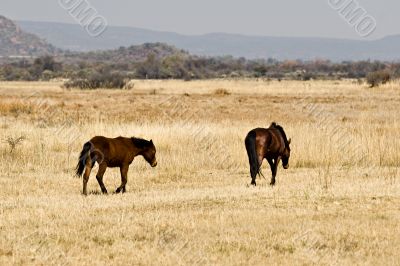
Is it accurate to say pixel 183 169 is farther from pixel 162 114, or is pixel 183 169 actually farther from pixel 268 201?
pixel 162 114

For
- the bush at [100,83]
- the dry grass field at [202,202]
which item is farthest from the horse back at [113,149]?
the bush at [100,83]

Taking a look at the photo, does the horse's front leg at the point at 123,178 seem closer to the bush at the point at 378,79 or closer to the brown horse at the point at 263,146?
the brown horse at the point at 263,146

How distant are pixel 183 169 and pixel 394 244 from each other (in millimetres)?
9004

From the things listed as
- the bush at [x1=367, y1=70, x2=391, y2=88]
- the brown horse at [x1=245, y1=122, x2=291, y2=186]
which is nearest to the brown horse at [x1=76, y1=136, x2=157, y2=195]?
the brown horse at [x1=245, y1=122, x2=291, y2=186]

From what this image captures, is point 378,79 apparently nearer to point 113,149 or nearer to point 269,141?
point 269,141

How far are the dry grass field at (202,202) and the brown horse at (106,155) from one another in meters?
0.41

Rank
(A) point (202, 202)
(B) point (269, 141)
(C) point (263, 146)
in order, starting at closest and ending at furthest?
(A) point (202, 202) < (C) point (263, 146) < (B) point (269, 141)

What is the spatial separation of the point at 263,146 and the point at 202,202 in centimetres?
270

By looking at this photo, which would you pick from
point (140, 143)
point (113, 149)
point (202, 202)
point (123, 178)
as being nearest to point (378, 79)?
point (140, 143)

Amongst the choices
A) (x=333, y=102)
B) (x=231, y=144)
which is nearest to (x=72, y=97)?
(x=333, y=102)

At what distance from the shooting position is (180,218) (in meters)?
10.5

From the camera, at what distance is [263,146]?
14.3m

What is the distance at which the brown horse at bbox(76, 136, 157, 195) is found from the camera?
42.7ft

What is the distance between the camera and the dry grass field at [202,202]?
870 centimetres
